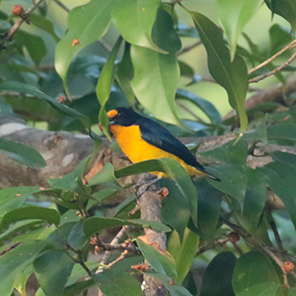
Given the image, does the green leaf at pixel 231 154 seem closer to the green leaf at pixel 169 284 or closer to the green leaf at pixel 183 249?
the green leaf at pixel 183 249

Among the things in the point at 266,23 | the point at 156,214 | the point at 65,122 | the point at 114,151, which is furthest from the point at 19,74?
the point at 266,23

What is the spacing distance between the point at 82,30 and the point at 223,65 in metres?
0.35

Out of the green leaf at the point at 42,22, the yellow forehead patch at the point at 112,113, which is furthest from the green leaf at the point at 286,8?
the green leaf at the point at 42,22

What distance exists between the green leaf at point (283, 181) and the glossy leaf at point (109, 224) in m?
0.45

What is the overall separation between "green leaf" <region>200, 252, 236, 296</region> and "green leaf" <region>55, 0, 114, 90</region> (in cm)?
77

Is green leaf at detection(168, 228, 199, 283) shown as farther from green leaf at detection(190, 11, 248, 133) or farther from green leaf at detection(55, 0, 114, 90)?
green leaf at detection(55, 0, 114, 90)

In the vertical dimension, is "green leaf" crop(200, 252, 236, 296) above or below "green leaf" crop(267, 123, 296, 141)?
below

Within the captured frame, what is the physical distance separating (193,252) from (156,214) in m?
0.28

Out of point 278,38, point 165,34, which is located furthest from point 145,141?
point 278,38

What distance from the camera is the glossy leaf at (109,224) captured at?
2.54 ft

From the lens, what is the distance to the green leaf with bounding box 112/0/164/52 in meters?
0.82

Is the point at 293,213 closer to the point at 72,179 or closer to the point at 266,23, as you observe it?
the point at 72,179

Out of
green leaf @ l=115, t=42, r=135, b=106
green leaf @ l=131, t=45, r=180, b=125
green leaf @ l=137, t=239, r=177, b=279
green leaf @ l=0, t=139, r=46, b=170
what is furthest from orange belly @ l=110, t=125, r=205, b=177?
green leaf @ l=137, t=239, r=177, b=279

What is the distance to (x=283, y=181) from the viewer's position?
3.74 ft
